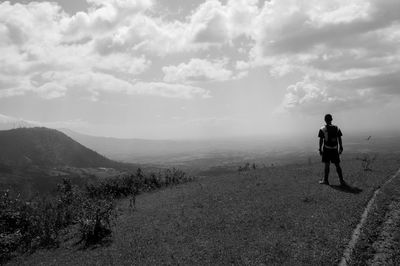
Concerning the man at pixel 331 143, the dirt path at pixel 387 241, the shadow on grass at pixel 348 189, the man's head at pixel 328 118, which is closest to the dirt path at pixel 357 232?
the dirt path at pixel 387 241

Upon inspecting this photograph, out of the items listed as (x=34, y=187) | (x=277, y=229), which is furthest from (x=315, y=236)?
(x=34, y=187)

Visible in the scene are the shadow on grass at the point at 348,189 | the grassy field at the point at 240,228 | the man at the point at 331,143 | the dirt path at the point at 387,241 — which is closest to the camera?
the dirt path at the point at 387,241

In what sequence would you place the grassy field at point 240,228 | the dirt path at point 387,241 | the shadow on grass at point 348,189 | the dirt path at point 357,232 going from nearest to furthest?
the dirt path at point 387,241, the dirt path at point 357,232, the grassy field at point 240,228, the shadow on grass at point 348,189

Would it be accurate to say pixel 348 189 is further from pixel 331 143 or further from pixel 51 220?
pixel 51 220

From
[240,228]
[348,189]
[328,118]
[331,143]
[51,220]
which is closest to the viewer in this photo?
[240,228]

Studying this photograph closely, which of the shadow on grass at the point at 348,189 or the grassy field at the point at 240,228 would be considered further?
the shadow on grass at the point at 348,189

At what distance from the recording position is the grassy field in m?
11.3

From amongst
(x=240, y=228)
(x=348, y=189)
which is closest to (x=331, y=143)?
(x=348, y=189)

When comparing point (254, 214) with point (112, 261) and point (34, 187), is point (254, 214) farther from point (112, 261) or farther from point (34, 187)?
point (34, 187)

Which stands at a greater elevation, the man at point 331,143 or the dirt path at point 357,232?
the man at point 331,143

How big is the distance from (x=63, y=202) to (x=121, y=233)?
11.1 meters

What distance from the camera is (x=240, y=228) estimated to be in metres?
14.0

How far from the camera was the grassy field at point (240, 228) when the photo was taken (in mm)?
11281

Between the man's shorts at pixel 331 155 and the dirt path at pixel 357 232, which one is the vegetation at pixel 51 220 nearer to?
the dirt path at pixel 357 232
